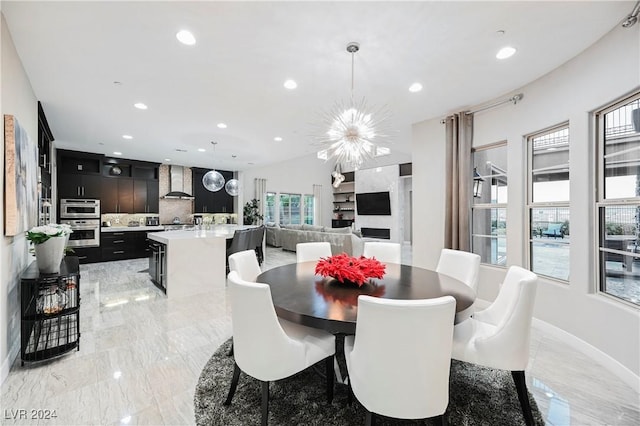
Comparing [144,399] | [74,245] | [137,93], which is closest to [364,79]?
[137,93]

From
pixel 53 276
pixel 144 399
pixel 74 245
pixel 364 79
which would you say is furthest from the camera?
pixel 74 245

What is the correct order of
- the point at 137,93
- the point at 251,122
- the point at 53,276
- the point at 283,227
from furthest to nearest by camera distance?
the point at 283,227, the point at 251,122, the point at 137,93, the point at 53,276

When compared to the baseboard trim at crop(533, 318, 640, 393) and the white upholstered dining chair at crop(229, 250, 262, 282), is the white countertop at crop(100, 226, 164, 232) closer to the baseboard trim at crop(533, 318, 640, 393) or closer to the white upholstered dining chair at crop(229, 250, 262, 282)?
the white upholstered dining chair at crop(229, 250, 262, 282)

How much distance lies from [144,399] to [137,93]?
337 cm

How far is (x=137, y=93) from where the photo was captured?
3453mm

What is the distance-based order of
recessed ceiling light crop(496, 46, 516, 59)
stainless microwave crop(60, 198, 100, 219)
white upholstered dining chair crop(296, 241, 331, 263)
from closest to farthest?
recessed ceiling light crop(496, 46, 516, 59)
white upholstered dining chair crop(296, 241, 331, 263)
stainless microwave crop(60, 198, 100, 219)

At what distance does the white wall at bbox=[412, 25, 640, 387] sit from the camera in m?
2.24

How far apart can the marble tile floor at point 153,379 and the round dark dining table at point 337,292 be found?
36.3 inches

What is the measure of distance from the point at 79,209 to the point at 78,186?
0.57 metres

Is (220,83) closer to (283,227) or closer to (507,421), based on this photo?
(507,421)

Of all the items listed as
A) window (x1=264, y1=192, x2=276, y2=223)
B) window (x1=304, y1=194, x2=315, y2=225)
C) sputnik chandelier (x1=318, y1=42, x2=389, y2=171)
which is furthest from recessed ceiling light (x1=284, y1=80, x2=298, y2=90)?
window (x1=304, y1=194, x2=315, y2=225)

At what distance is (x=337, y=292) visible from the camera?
194 cm

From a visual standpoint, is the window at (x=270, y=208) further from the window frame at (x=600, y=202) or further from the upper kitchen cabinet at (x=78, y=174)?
the window frame at (x=600, y=202)

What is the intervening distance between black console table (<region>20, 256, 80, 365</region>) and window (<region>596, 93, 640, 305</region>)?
486 centimetres
